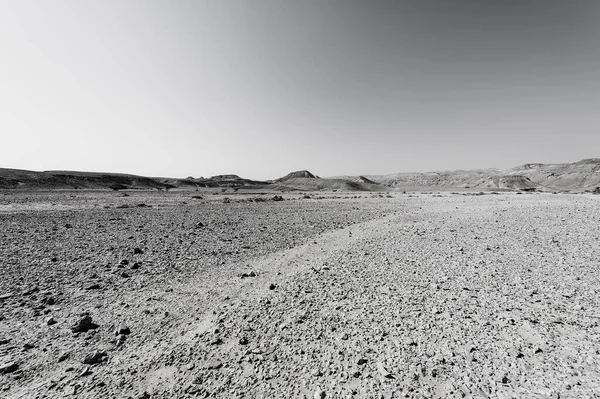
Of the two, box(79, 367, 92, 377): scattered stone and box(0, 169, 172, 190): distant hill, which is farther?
box(0, 169, 172, 190): distant hill

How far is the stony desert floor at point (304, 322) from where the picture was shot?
342 centimetres

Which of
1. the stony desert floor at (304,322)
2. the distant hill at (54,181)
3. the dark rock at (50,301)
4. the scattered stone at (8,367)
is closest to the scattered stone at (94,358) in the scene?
the stony desert floor at (304,322)

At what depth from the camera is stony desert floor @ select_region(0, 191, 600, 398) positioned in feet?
11.2

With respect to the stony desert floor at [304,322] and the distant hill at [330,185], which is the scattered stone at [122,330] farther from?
the distant hill at [330,185]

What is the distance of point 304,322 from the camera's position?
4914mm

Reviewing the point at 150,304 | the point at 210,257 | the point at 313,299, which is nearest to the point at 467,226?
the point at 313,299

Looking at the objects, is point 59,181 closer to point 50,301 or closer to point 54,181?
point 54,181

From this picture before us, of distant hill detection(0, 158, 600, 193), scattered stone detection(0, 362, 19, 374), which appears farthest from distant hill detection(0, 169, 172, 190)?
scattered stone detection(0, 362, 19, 374)

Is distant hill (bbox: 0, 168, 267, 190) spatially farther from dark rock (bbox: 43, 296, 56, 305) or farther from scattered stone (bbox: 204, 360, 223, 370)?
scattered stone (bbox: 204, 360, 223, 370)

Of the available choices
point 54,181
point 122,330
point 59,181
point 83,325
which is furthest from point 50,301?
point 59,181

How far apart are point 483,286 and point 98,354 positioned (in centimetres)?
821

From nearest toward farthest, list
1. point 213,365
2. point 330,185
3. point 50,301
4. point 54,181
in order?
point 213,365 < point 50,301 < point 54,181 < point 330,185

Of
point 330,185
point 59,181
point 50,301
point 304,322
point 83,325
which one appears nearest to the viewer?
point 83,325

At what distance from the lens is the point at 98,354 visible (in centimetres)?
400
